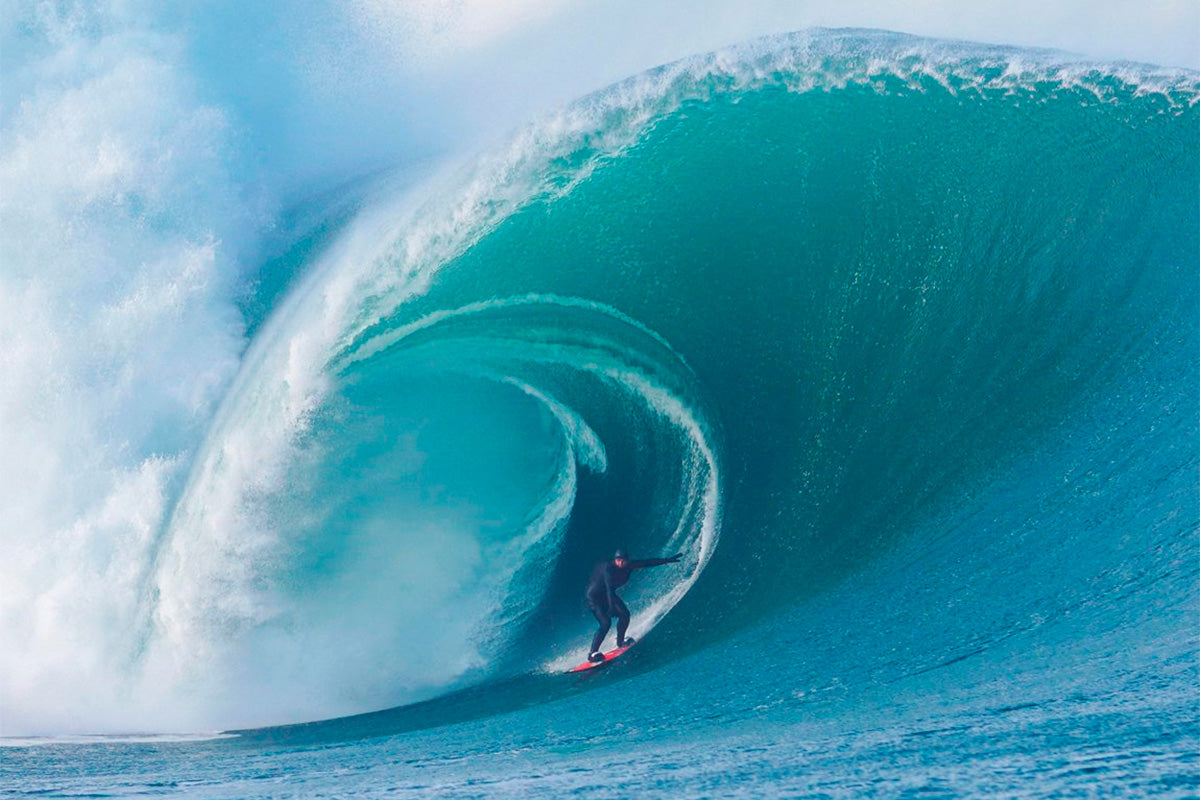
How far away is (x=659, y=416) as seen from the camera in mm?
6168

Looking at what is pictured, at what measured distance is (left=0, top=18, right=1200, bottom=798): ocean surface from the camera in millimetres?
5344

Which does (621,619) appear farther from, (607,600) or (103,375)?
(103,375)

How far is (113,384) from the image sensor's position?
278 inches

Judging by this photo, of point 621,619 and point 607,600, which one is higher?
point 607,600

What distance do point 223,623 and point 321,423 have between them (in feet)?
5.42

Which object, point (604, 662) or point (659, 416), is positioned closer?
point (604, 662)

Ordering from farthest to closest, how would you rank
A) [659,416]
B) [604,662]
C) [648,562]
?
[659,416], [604,662], [648,562]

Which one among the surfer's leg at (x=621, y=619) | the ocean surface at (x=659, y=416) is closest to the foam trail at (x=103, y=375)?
the ocean surface at (x=659, y=416)

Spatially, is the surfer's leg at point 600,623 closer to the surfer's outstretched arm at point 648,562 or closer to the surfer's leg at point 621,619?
the surfer's leg at point 621,619

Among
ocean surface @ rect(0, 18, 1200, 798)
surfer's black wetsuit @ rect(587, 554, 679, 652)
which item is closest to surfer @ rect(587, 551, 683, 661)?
surfer's black wetsuit @ rect(587, 554, 679, 652)

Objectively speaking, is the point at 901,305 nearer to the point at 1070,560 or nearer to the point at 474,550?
the point at 1070,560

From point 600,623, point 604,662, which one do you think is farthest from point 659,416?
point 604,662

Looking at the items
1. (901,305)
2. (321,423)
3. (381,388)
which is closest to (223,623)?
(321,423)

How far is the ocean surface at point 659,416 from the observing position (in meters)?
5.34
